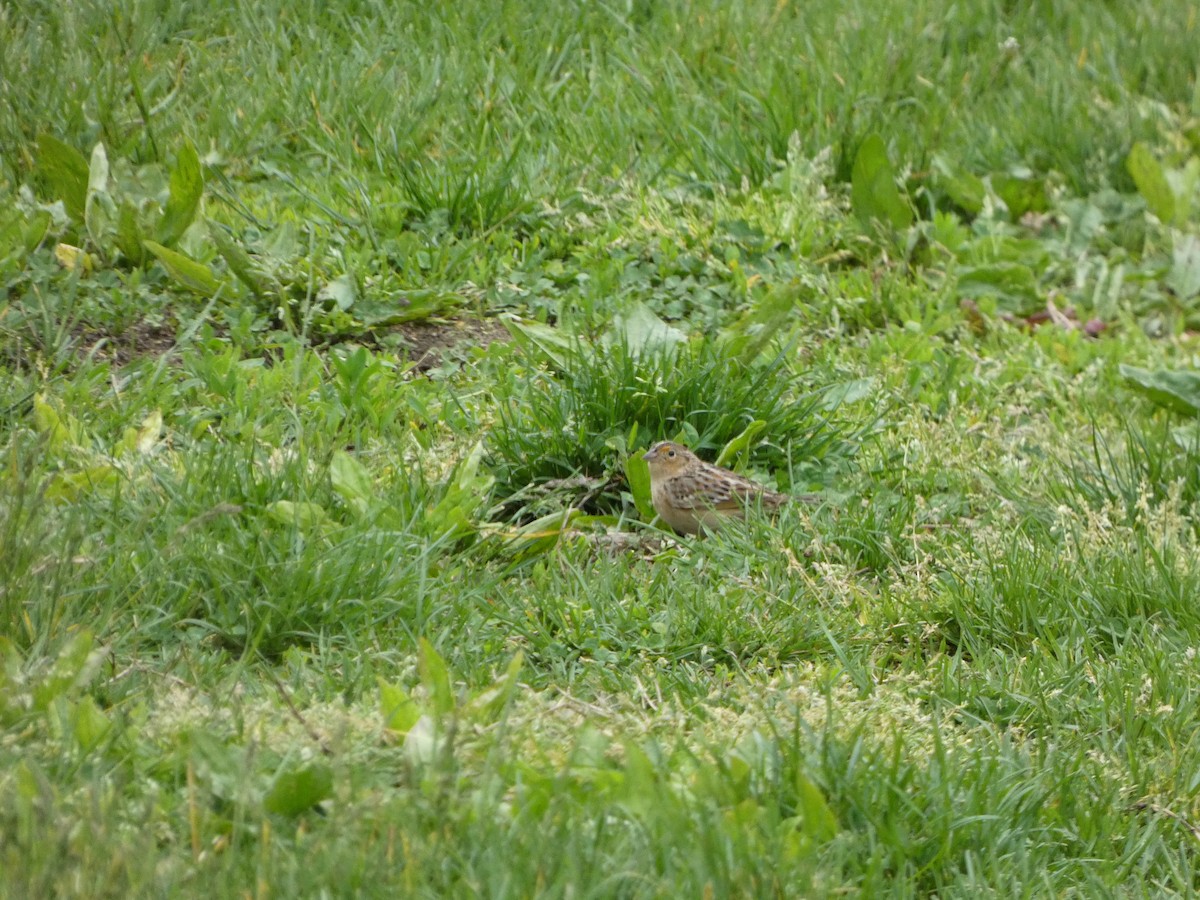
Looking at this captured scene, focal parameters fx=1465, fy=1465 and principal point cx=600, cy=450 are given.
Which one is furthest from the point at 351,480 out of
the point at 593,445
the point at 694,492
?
the point at 694,492

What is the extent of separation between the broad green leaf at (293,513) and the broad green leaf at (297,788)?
131 centimetres

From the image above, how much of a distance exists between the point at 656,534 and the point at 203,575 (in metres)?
1.63

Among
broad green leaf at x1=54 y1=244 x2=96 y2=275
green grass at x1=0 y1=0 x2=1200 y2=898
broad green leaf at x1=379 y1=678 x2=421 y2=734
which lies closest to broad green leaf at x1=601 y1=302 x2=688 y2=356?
green grass at x1=0 y1=0 x2=1200 y2=898

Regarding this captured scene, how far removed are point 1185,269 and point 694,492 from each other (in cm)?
361

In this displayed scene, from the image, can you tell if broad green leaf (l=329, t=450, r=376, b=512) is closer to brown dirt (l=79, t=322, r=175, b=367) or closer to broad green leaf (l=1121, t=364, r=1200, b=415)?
brown dirt (l=79, t=322, r=175, b=367)

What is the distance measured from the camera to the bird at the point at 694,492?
15.9ft

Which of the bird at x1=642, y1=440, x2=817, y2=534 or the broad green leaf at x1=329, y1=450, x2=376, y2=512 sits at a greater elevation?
the broad green leaf at x1=329, y1=450, x2=376, y2=512

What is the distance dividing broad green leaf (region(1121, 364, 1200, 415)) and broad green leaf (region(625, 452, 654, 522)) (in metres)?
2.16

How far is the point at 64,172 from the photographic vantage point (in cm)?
582

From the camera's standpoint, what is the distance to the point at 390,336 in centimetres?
578

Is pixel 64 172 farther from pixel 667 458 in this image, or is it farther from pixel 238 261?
pixel 667 458

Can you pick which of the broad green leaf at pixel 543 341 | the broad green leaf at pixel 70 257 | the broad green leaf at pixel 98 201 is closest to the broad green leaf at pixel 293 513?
the broad green leaf at pixel 543 341

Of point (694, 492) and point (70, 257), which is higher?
point (70, 257)

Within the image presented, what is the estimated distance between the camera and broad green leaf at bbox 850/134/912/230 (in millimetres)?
6855
